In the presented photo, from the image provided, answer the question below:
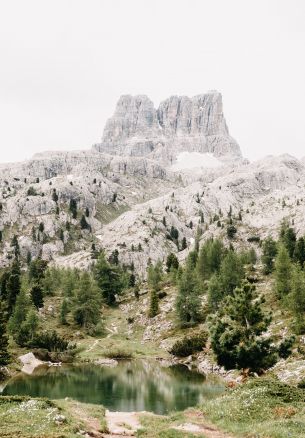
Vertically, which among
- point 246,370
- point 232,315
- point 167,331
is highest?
point 232,315

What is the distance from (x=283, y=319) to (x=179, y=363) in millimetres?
23599

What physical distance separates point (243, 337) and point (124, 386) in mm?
26750

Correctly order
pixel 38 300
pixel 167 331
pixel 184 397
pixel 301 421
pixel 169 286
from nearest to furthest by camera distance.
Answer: pixel 301 421 < pixel 184 397 < pixel 167 331 < pixel 38 300 < pixel 169 286

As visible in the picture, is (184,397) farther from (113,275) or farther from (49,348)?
(113,275)

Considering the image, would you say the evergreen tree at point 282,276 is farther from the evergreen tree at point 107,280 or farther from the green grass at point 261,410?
the green grass at point 261,410

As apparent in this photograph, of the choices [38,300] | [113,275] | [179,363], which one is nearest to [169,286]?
[113,275]

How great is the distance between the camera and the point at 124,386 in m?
65.5

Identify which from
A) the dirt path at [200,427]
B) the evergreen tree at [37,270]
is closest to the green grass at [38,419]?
the dirt path at [200,427]

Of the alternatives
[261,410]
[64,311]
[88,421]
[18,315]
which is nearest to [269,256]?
[64,311]

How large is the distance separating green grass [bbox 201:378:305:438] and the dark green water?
1510 centimetres

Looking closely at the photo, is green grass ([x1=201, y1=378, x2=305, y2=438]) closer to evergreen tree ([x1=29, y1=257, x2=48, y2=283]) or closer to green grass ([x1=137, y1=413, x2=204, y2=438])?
green grass ([x1=137, y1=413, x2=204, y2=438])

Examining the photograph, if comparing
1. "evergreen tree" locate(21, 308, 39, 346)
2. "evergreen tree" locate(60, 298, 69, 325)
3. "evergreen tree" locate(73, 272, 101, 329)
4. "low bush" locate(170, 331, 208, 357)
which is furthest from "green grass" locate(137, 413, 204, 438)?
→ "evergreen tree" locate(60, 298, 69, 325)

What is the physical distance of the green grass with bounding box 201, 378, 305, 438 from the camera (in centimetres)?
2542

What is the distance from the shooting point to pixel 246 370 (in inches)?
1761
